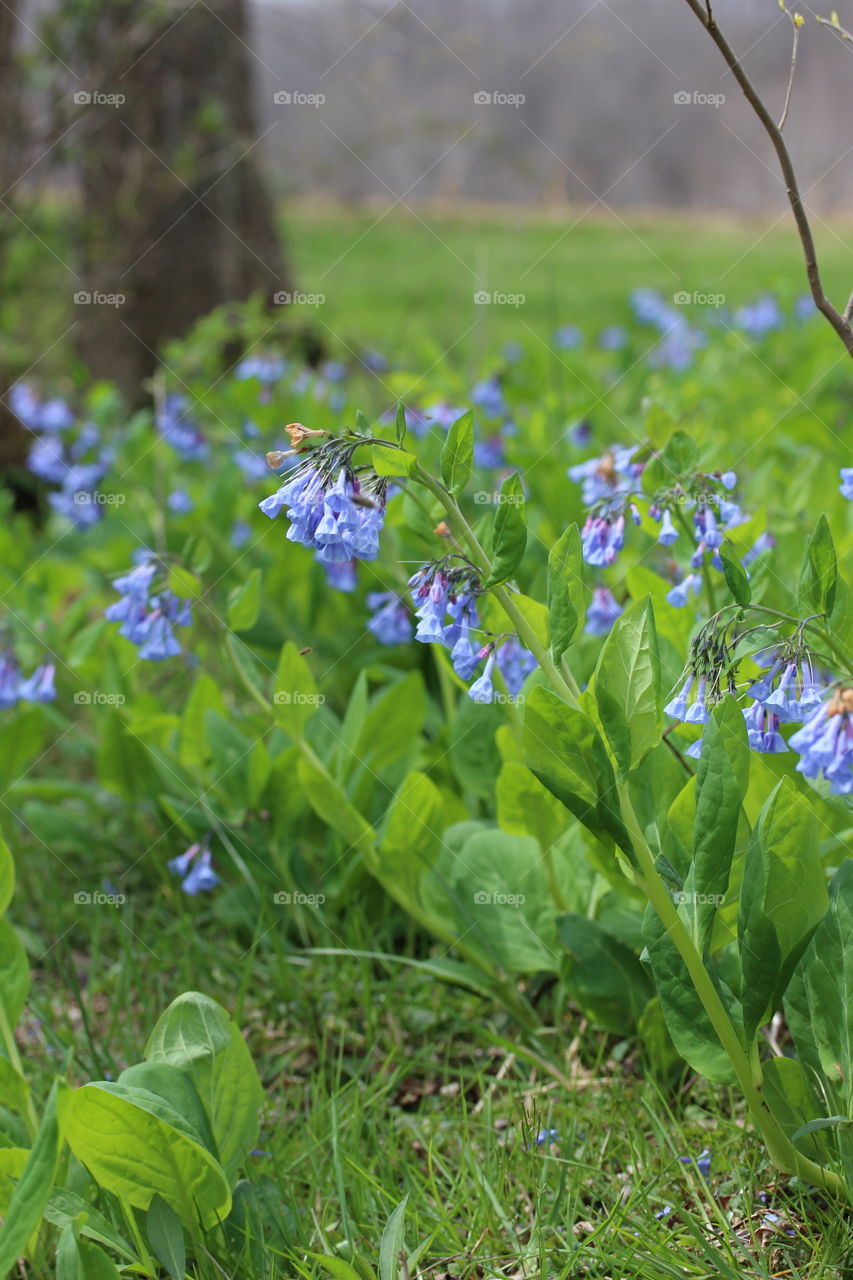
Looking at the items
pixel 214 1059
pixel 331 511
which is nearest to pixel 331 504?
pixel 331 511

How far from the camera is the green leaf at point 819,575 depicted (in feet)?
3.79

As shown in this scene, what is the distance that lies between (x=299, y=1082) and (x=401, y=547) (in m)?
1.11

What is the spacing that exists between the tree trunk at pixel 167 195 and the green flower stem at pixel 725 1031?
410cm

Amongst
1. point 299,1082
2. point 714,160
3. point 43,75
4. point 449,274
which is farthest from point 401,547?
point 714,160

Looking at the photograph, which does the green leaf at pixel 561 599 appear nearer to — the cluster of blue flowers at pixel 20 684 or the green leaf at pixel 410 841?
the green leaf at pixel 410 841

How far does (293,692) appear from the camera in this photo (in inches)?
65.9

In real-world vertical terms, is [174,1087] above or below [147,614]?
below

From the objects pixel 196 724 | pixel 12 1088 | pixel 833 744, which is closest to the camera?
pixel 833 744

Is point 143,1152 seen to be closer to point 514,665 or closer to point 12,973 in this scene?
point 12,973

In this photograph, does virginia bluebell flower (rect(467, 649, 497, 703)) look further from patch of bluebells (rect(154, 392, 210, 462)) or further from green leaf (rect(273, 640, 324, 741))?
patch of bluebells (rect(154, 392, 210, 462))

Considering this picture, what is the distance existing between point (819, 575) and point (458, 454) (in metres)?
0.38

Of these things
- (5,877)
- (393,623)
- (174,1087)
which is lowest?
(174,1087)

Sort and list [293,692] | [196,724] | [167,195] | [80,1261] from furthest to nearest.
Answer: [167,195] < [196,724] < [293,692] < [80,1261]

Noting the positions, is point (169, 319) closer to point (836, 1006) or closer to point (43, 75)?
→ point (43, 75)
